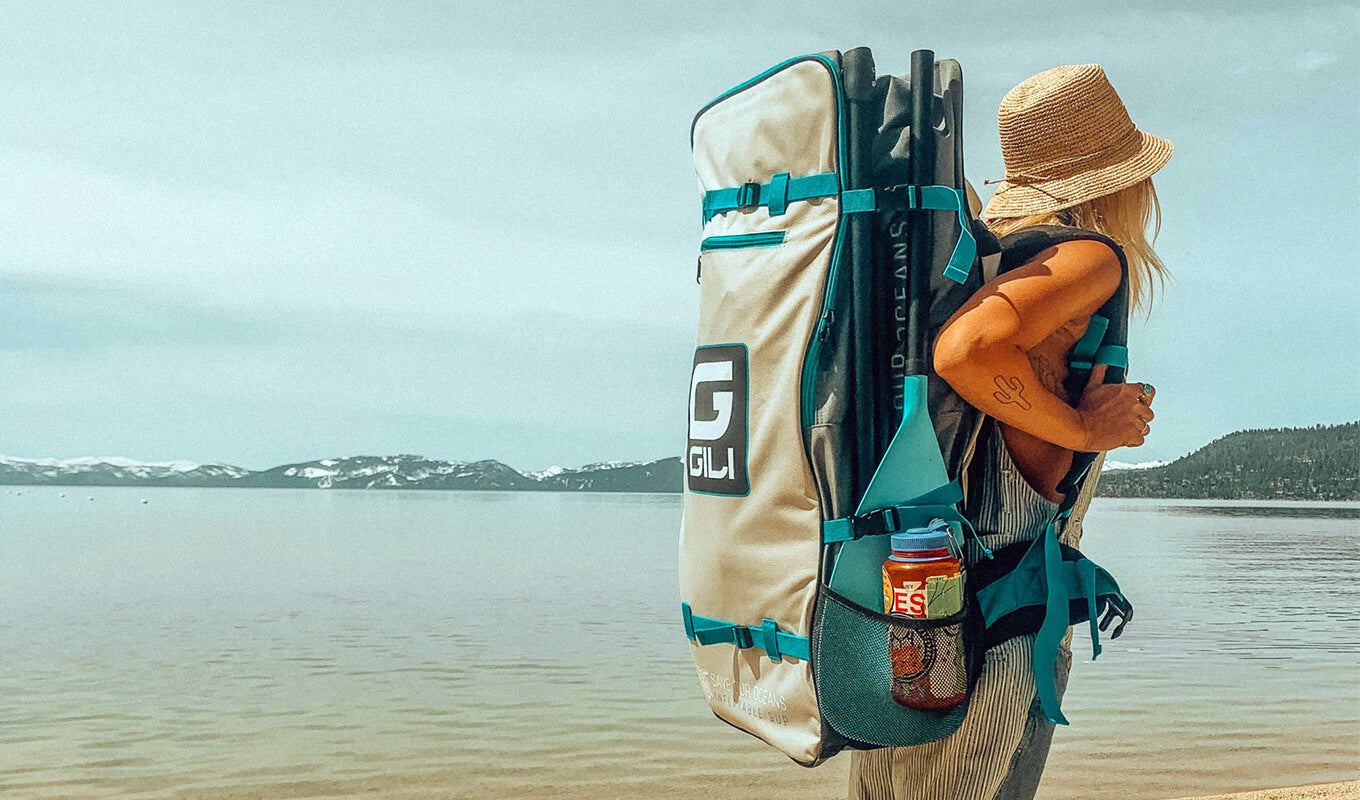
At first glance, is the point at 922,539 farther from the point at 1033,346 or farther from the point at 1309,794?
the point at 1309,794

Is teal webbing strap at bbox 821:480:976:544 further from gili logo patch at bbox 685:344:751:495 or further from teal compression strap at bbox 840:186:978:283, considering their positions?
teal compression strap at bbox 840:186:978:283

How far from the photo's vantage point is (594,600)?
60.7 ft

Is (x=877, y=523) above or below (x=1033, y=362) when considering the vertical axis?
below

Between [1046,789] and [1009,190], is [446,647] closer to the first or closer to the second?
[1046,789]

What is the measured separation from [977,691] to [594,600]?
1710 cm

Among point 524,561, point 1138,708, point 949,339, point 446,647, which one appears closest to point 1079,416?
point 949,339

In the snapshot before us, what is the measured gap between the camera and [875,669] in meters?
1.73

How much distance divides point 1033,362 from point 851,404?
13.8 inches

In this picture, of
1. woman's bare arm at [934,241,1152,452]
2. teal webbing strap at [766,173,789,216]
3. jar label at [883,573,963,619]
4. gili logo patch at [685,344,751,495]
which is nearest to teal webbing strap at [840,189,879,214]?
teal webbing strap at [766,173,789,216]

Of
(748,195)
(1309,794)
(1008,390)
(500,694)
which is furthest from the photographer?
(500,694)

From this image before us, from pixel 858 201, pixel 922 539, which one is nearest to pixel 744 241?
pixel 858 201

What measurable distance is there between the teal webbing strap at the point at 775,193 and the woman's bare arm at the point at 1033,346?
33cm

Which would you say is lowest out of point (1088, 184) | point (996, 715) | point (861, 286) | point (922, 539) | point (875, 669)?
point (996, 715)

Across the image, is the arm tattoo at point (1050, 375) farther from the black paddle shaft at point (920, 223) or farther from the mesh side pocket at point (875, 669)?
the mesh side pocket at point (875, 669)
